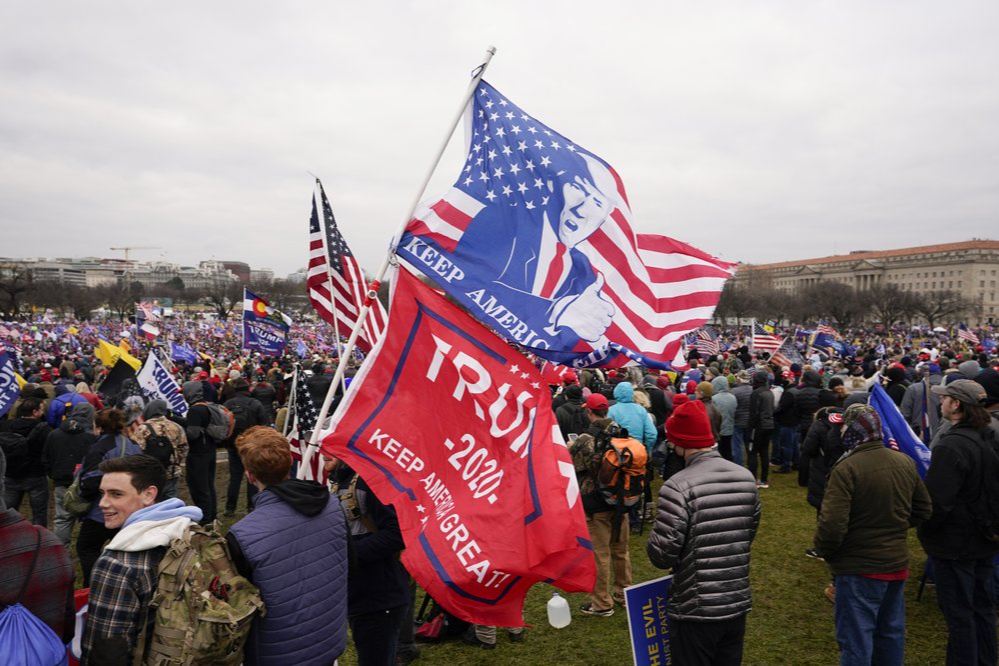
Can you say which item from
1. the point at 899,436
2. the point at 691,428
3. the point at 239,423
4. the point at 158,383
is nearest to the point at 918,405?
the point at 899,436

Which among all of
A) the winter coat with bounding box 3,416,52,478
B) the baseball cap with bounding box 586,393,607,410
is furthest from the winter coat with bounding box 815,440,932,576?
the winter coat with bounding box 3,416,52,478

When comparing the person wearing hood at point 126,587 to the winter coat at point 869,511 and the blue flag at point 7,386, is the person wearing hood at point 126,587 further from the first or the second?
the blue flag at point 7,386

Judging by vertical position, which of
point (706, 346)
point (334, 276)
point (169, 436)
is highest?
point (334, 276)

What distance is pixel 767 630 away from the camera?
17.8 ft

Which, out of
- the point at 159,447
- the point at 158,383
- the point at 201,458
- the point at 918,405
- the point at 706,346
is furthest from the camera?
the point at 706,346

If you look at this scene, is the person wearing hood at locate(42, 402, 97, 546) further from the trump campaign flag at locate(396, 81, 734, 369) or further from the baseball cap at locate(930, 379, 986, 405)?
the baseball cap at locate(930, 379, 986, 405)

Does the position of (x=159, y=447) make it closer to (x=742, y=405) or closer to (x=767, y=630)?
(x=767, y=630)

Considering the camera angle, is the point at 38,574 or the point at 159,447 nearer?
the point at 38,574

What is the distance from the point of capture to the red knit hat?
3.50 metres

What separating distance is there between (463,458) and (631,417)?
14.4 ft

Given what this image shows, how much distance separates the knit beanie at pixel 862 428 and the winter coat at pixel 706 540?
109 centimetres

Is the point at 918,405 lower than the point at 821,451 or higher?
higher

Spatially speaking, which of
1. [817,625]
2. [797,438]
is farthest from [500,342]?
[797,438]

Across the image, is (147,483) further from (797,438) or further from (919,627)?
(797,438)
